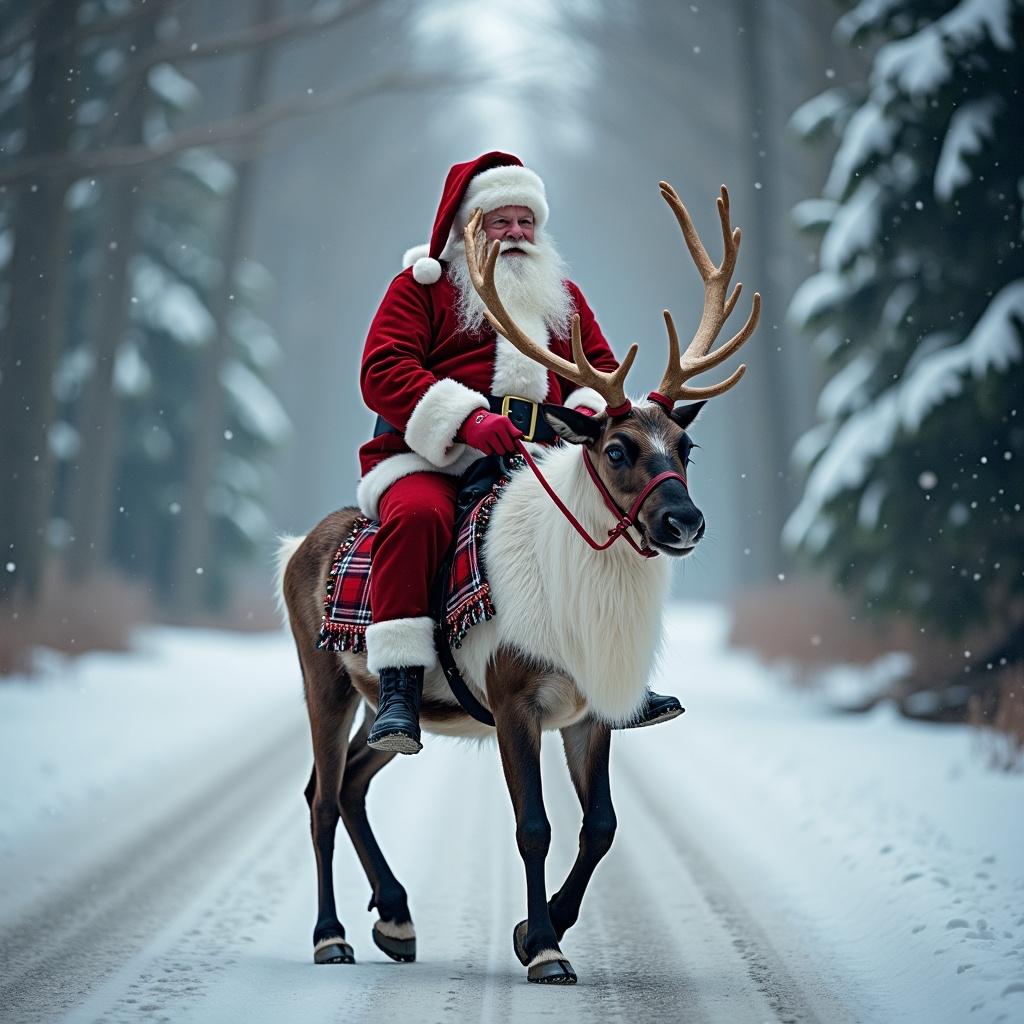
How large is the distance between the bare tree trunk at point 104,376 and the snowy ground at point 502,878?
7.26m

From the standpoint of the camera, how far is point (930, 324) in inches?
451

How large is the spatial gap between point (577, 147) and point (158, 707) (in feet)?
76.0

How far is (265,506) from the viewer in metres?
27.3

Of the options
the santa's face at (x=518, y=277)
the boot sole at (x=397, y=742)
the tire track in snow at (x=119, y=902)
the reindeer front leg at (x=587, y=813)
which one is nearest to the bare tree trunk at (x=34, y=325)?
the tire track in snow at (x=119, y=902)

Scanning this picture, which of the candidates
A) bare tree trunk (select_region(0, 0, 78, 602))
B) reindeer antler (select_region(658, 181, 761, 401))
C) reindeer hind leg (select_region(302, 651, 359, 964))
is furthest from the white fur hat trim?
bare tree trunk (select_region(0, 0, 78, 602))

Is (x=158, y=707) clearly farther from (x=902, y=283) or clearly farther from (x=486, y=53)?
(x=486, y=53)

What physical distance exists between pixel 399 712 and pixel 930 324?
7855mm

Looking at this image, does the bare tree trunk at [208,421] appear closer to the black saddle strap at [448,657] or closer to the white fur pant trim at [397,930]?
the white fur pant trim at [397,930]

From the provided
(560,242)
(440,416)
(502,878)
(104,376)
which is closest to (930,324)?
(502,878)

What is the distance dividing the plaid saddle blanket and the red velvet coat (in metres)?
0.18

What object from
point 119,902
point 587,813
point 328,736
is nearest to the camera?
point 587,813

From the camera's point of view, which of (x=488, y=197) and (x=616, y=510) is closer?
(x=616, y=510)

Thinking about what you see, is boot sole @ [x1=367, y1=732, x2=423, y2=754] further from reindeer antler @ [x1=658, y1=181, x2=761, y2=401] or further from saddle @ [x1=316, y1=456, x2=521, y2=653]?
reindeer antler @ [x1=658, y1=181, x2=761, y2=401]

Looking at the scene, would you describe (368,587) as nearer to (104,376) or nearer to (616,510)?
(616,510)
